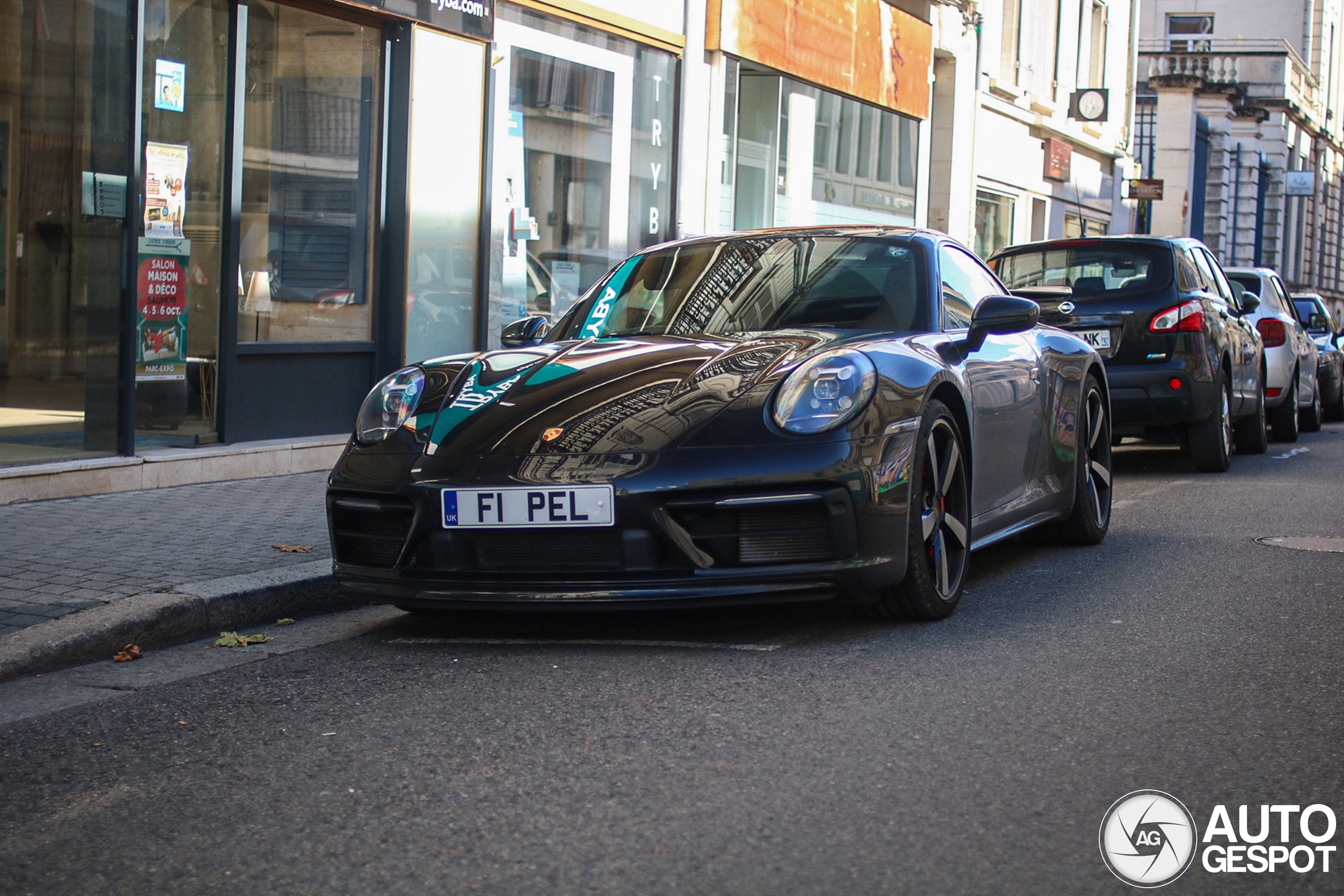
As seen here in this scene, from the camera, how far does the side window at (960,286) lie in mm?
5836

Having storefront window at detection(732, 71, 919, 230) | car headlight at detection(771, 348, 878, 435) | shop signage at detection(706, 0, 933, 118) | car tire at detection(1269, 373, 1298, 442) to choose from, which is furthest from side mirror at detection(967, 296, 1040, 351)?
storefront window at detection(732, 71, 919, 230)

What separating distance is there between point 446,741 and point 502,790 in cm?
44

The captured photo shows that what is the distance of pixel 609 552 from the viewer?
4566 mm

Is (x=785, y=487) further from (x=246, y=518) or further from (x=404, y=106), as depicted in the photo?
(x=404, y=106)

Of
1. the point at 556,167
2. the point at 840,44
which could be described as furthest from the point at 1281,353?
the point at 556,167

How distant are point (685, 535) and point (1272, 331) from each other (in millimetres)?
11367

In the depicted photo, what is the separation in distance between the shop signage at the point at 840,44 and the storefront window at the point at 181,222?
6.60m

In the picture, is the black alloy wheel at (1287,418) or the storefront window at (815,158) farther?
the storefront window at (815,158)

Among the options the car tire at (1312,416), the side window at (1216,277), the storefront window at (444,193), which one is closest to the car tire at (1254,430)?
the side window at (1216,277)

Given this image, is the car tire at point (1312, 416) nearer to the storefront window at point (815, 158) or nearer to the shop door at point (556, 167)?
the storefront window at point (815, 158)

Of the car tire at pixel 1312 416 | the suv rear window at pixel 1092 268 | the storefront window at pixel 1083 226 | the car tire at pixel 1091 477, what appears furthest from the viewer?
the storefront window at pixel 1083 226

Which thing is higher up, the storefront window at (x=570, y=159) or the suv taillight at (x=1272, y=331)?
the storefront window at (x=570, y=159)

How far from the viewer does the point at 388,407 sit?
5.17 m

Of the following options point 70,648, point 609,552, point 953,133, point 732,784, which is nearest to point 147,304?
point 70,648
